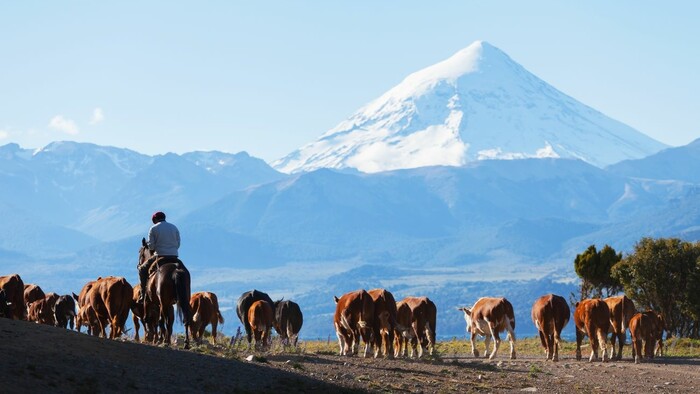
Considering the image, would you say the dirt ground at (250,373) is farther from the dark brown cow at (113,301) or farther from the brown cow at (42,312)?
the brown cow at (42,312)

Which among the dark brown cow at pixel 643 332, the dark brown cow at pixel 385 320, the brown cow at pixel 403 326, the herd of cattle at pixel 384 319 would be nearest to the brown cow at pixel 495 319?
the herd of cattle at pixel 384 319

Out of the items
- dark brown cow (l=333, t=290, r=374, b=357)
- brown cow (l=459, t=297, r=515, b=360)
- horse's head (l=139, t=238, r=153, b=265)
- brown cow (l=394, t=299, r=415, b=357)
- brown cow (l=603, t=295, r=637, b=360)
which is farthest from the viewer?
brown cow (l=459, t=297, r=515, b=360)

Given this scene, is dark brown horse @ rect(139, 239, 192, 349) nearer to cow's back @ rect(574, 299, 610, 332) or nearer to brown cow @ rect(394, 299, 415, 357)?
brown cow @ rect(394, 299, 415, 357)

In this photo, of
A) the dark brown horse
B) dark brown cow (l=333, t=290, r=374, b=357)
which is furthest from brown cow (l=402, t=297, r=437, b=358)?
the dark brown horse

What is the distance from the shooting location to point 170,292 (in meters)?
31.0

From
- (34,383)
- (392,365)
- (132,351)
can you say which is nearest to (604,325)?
(392,365)

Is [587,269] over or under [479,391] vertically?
over

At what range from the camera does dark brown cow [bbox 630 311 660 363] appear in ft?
131

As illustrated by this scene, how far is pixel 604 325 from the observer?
1592 inches

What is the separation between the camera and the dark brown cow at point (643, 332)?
3988 centimetres

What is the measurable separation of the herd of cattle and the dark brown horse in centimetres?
145

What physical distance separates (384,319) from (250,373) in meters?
10.8

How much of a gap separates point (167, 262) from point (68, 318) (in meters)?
12.0

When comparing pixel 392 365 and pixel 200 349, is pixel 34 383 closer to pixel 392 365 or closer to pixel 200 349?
pixel 200 349
